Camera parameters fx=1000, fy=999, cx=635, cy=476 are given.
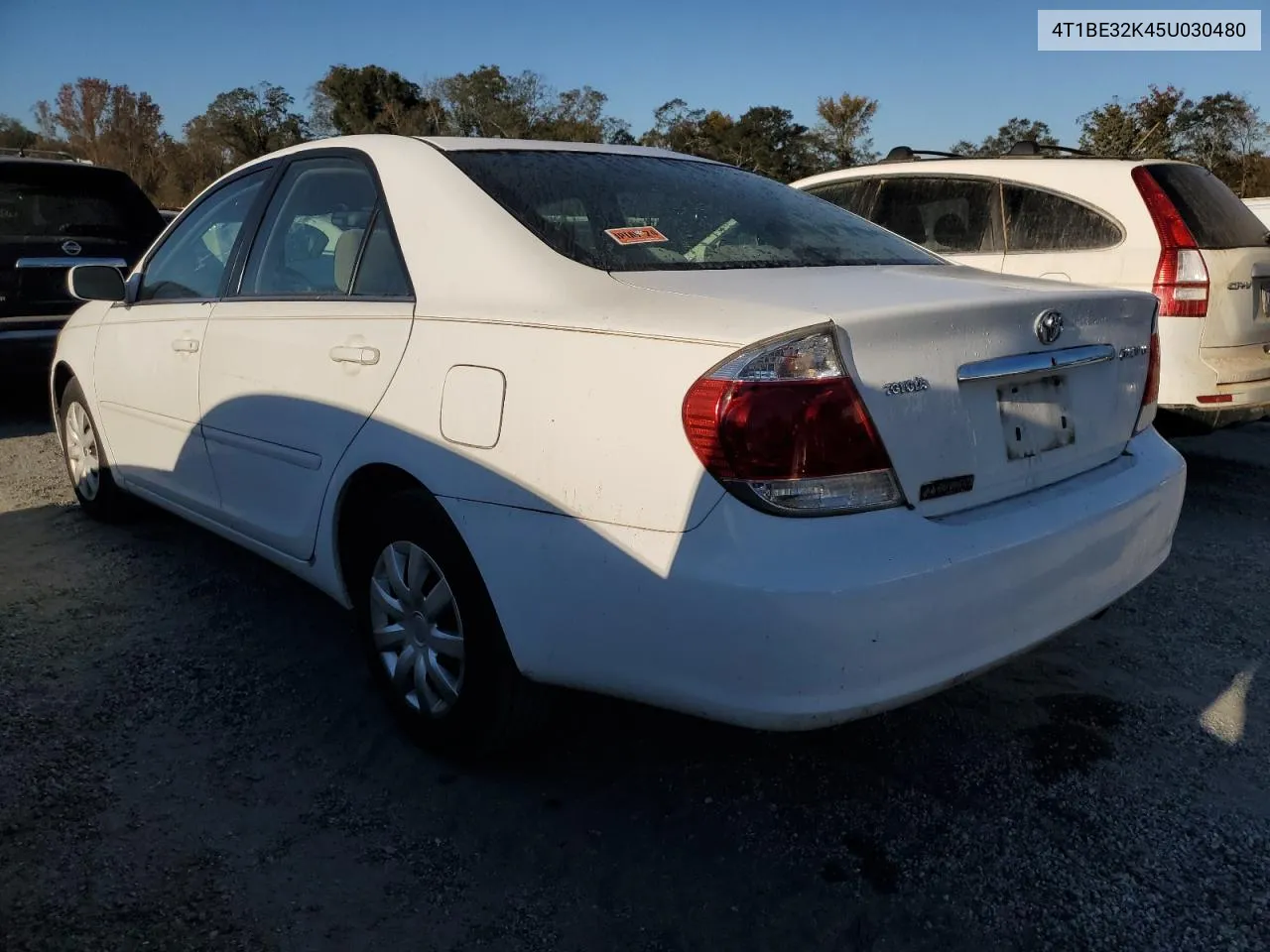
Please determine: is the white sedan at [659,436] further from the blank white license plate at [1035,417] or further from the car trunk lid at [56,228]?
the car trunk lid at [56,228]

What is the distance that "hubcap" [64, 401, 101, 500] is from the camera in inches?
176

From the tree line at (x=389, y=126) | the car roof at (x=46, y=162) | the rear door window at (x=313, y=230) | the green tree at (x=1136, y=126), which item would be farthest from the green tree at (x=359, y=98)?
the rear door window at (x=313, y=230)

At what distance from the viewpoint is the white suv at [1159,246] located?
473cm

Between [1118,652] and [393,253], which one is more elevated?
[393,253]

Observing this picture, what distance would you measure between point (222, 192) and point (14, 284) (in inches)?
154

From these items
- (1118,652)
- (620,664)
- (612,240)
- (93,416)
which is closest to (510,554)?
(620,664)

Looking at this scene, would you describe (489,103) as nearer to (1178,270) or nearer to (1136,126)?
(1136,126)

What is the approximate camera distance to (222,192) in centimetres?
366

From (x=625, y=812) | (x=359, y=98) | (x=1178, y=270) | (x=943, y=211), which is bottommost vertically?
(x=625, y=812)

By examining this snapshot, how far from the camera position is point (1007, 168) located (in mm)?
5578

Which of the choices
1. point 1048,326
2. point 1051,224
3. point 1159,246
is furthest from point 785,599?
point 1051,224

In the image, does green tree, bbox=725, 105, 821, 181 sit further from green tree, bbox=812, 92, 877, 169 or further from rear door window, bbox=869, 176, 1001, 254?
rear door window, bbox=869, 176, 1001, 254

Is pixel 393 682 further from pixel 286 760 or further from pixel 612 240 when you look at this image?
pixel 612 240

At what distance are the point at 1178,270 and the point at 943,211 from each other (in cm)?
150
